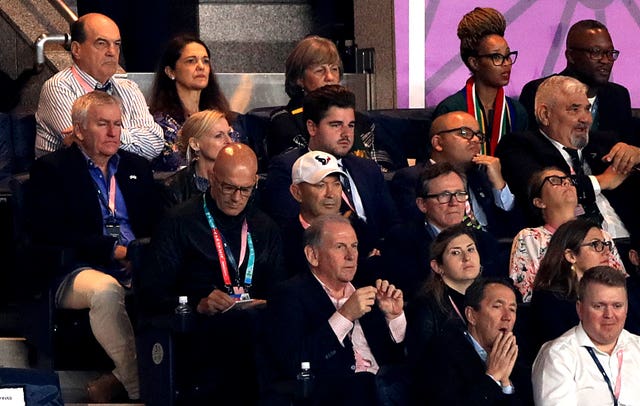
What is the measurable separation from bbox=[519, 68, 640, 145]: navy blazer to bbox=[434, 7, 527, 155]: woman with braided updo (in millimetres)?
201

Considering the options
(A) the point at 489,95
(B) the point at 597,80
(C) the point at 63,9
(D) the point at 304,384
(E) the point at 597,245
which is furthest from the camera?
(C) the point at 63,9

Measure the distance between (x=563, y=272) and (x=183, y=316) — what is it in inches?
61.0

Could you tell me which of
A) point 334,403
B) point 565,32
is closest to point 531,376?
point 334,403

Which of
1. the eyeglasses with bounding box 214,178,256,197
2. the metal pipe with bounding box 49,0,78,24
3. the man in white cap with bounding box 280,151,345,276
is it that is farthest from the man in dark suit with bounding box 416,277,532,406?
the metal pipe with bounding box 49,0,78,24

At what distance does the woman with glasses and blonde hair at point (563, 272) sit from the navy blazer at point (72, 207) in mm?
1741

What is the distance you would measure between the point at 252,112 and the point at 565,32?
2.00 meters

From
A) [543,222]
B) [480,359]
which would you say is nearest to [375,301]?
[480,359]

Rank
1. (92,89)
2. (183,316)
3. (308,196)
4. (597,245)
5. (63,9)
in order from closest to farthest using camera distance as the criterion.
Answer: (183,316), (597,245), (308,196), (92,89), (63,9)

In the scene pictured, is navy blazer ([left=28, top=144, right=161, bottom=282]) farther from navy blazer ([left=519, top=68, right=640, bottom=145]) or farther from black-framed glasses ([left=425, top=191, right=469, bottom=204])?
navy blazer ([left=519, top=68, right=640, bottom=145])

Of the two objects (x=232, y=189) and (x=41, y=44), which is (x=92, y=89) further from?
(x=232, y=189)

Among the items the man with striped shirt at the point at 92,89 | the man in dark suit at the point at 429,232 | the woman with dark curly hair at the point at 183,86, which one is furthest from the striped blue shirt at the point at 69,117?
the man in dark suit at the point at 429,232

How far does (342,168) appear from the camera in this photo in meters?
7.20

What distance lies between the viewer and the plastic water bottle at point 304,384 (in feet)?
18.9

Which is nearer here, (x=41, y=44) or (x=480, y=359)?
(x=480, y=359)
